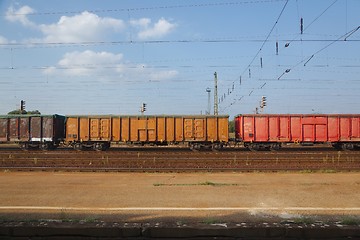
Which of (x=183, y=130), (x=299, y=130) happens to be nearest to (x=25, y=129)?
(x=183, y=130)

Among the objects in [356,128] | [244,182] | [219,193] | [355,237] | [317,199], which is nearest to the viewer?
[355,237]

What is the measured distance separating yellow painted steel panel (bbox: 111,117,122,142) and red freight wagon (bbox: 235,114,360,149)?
32.3 ft

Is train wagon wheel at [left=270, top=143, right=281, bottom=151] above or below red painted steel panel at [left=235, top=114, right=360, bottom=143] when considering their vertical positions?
below

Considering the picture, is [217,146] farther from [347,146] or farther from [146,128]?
[347,146]

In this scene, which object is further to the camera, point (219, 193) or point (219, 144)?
point (219, 144)

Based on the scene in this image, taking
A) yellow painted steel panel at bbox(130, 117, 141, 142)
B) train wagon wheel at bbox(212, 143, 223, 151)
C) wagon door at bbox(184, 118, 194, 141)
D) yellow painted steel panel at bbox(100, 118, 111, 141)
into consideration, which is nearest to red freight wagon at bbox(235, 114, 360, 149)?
train wagon wheel at bbox(212, 143, 223, 151)

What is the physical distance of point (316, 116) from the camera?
83.1 feet

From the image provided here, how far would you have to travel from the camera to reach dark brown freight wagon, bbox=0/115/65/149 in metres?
26.0

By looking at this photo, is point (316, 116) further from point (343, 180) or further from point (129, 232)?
point (129, 232)

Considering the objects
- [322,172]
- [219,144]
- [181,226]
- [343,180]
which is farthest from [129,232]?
[219,144]

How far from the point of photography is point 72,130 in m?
26.2

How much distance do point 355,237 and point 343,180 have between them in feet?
21.5

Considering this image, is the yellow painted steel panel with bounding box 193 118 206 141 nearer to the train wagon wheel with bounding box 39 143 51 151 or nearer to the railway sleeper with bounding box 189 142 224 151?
the railway sleeper with bounding box 189 142 224 151

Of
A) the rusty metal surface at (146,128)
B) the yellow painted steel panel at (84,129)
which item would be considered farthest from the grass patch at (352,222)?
the yellow painted steel panel at (84,129)
